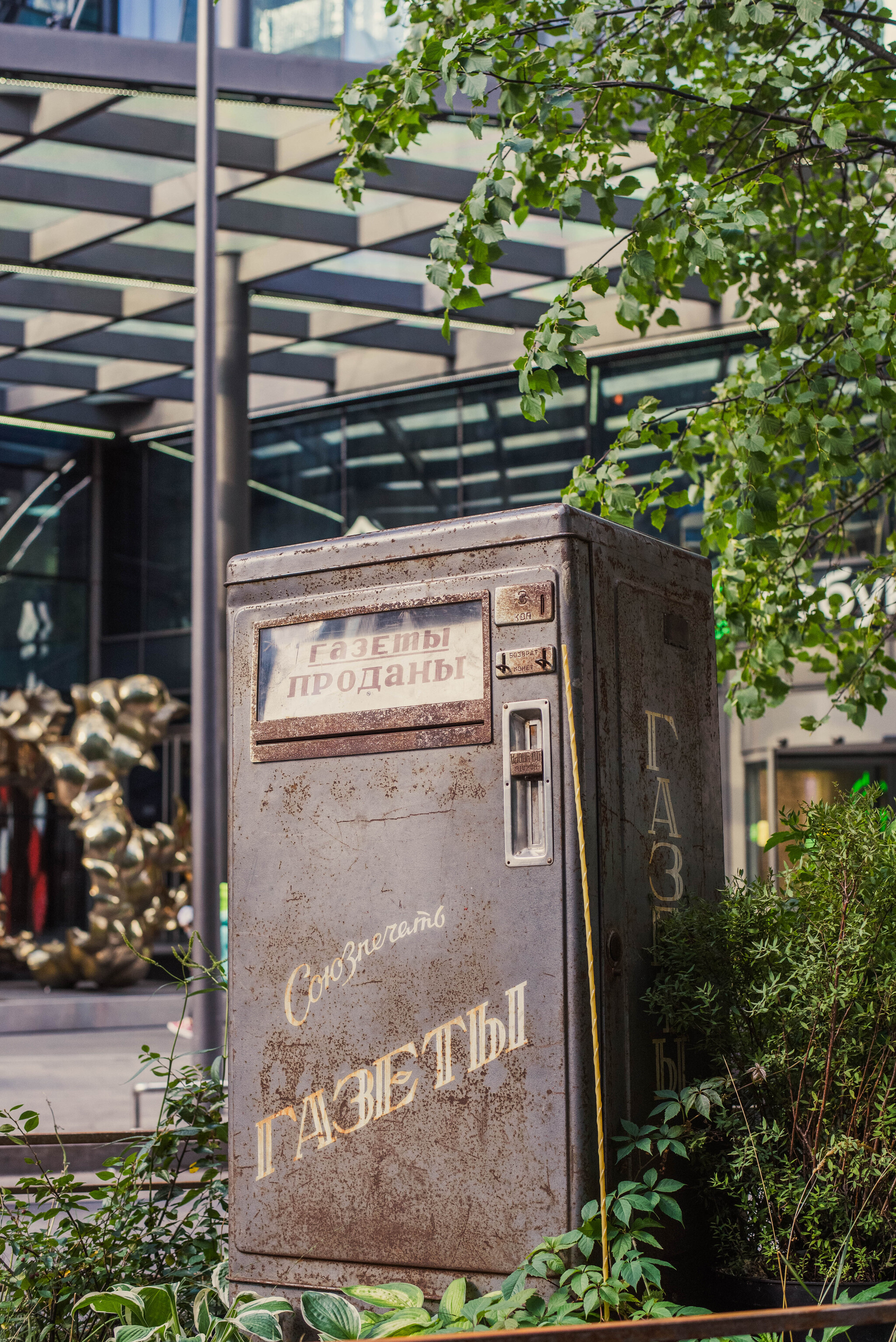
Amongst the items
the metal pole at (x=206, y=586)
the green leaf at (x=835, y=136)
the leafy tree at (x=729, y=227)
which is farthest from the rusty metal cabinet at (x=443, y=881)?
the metal pole at (x=206, y=586)

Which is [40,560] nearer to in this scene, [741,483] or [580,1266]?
[741,483]

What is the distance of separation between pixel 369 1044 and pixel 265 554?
1076 millimetres

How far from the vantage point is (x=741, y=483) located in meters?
4.72

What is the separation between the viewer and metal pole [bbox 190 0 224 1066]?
33.9 ft

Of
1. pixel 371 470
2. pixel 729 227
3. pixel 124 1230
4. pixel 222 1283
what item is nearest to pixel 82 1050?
pixel 371 470

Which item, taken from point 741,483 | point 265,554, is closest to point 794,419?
point 741,483

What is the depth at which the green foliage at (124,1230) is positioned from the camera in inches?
122

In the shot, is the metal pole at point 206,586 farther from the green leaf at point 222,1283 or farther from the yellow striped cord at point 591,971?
the yellow striped cord at point 591,971

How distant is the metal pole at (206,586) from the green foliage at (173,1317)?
23.8ft

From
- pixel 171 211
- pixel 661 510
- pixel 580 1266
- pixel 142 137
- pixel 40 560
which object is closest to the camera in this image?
pixel 580 1266

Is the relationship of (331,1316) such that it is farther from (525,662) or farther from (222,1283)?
(525,662)

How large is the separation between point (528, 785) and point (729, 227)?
5.91 ft

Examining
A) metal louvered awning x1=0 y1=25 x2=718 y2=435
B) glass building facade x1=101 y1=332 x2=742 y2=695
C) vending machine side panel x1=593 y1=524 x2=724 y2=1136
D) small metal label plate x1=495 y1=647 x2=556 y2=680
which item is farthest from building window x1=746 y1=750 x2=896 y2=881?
small metal label plate x1=495 y1=647 x2=556 y2=680

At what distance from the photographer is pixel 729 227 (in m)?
3.71
